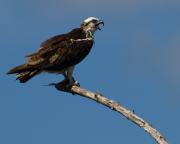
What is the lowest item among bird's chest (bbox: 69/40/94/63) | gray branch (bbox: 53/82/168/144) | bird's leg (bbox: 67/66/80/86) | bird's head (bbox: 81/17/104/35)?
gray branch (bbox: 53/82/168/144)

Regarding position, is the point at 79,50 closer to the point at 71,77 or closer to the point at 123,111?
the point at 71,77

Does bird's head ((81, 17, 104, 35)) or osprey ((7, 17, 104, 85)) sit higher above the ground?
bird's head ((81, 17, 104, 35))

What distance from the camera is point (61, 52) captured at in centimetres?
1516

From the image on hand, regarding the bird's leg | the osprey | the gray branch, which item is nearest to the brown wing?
the osprey

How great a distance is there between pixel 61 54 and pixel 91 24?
1753 mm

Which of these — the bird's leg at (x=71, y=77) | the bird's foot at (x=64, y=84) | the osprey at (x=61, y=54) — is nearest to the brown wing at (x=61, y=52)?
the osprey at (x=61, y=54)

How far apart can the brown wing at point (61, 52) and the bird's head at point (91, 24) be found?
1.36ft

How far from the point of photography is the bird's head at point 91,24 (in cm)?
1647

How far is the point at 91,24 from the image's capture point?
16.5 metres

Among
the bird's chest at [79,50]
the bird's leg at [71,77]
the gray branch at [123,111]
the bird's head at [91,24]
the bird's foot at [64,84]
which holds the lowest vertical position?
the gray branch at [123,111]

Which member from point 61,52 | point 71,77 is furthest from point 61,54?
point 71,77

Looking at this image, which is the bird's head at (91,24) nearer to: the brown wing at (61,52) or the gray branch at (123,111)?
the brown wing at (61,52)

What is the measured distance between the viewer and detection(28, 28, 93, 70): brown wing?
48.1 feet

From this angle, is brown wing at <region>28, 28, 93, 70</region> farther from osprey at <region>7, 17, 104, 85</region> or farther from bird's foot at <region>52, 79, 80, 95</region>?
bird's foot at <region>52, 79, 80, 95</region>
